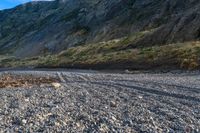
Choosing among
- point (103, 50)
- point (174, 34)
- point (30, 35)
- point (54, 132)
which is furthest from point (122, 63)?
point (30, 35)

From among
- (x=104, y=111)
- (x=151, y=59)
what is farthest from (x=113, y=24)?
(x=104, y=111)

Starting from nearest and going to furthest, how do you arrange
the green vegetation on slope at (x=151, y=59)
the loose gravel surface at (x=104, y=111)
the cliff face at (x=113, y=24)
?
the loose gravel surface at (x=104, y=111) < the green vegetation on slope at (x=151, y=59) < the cliff face at (x=113, y=24)

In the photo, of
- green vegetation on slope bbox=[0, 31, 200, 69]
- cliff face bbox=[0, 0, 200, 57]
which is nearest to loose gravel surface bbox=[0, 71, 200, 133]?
green vegetation on slope bbox=[0, 31, 200, 69]

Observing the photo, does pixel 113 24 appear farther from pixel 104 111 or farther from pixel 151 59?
pixel 104 111

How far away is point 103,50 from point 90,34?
40.7 m

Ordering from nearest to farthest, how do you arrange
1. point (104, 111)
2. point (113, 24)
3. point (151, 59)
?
point (104, 111) < point (151, 59) < point (113, 24)

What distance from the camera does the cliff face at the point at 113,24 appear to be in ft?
241

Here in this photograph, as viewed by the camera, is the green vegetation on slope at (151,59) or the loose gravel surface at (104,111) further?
the green vegetation on slope at (151,59)

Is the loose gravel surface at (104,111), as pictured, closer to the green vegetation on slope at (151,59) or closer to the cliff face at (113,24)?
the green vegetation on slope at (151,59)

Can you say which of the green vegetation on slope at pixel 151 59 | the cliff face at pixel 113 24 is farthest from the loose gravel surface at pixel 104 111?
→ the cliff face at pixel 113 24

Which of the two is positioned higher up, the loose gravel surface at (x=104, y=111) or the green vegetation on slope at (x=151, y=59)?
the green vegetation on slope at (x=151, y=59)

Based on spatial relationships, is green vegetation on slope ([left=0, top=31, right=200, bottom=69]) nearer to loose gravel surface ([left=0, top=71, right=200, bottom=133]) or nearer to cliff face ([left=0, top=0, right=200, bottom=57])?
cliff face ([left=0, top=0, right=200, bottom=57])

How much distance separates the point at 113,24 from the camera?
114562 millimetres

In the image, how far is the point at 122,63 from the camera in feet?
197
